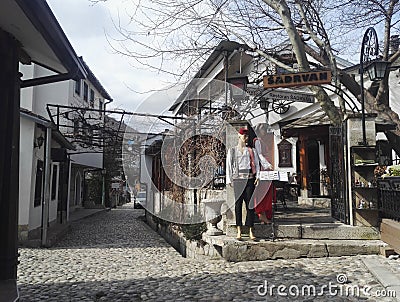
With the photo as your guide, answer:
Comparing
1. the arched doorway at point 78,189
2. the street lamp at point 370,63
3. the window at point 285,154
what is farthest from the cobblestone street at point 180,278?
the arched doorway at point 78,189

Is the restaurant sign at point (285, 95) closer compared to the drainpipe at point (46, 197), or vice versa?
the restaurant sign at point (285, 95)

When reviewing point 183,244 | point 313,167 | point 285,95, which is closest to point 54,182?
point 183,244

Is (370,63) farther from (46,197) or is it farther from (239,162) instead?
(46,197)

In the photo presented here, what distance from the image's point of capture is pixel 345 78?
28.6 feet


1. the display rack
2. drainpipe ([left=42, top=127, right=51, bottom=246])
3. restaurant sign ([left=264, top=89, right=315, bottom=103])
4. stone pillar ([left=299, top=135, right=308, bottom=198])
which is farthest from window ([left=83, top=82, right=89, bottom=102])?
the display rack

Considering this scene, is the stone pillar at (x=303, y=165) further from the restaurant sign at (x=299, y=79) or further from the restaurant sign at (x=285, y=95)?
the restaurant sign at (x=299, y=79)

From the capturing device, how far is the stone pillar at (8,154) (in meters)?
3.82

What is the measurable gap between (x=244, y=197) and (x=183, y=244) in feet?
9.46

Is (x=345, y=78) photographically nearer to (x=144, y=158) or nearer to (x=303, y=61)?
(x=303, y=61)

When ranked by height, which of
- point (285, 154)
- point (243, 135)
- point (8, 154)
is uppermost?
point (285, 154)

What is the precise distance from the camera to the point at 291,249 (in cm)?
596

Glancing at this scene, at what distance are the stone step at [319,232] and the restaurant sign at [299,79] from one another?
2419mm

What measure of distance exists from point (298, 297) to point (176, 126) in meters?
7.00

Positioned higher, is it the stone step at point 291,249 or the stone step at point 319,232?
the stone step at point 319,232
